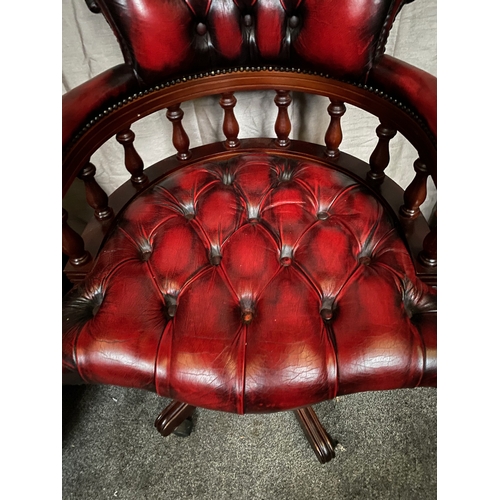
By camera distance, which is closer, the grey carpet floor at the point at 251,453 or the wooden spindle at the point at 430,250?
the wooden spindle at the point at 430,250

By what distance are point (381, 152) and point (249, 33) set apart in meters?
0.26

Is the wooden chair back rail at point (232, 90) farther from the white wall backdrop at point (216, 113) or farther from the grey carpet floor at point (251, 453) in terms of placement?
the grey carpet floor at point (251, 453)

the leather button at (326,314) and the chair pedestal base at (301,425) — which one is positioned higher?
the leather button at (326,314)

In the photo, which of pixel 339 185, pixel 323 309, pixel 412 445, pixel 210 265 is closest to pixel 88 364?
pixel 210 265

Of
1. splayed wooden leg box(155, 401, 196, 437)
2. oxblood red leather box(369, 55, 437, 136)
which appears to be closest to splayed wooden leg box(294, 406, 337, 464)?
splayed wooden leg box(155, 401, 196, 437)

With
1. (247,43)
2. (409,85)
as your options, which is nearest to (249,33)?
(247,43)

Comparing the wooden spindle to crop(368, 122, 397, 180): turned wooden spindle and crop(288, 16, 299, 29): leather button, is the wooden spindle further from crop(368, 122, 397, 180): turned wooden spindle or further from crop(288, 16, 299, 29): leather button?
crop(288, 16, 299, 29): leather button

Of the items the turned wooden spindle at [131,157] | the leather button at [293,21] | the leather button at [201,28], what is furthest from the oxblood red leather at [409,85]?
the turned wooden spindle at [131,157]

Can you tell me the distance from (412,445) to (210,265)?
0.62 m

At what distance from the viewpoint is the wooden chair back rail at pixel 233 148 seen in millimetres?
618

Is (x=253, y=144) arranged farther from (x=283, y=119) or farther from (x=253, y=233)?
(x=253, y=233)

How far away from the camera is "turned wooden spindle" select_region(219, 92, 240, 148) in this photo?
0.70m

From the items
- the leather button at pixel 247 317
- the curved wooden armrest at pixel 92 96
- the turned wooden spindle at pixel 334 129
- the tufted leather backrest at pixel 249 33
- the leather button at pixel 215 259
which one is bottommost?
the leather button at pixel 247 317
